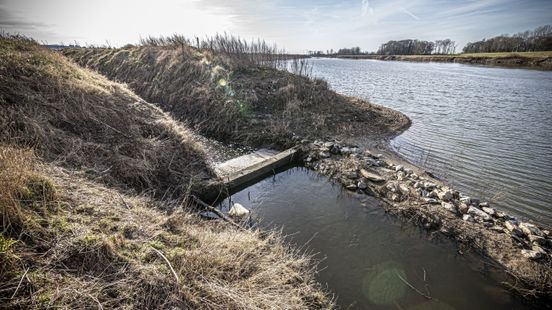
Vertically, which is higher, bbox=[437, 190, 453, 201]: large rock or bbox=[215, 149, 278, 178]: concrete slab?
bbox=[215, 149, 278, 178]: concrete slab

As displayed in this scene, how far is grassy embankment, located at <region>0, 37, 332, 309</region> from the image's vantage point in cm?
211

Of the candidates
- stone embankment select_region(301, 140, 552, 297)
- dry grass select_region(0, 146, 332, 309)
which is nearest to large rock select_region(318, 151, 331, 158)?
stone embankment select_region(301, 140, 552, 297)

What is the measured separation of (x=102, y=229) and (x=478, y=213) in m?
6.26

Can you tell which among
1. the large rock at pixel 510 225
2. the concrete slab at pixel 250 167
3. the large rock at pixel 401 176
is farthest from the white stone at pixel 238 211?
the large rock at pixel 510 225

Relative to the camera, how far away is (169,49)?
14641mm

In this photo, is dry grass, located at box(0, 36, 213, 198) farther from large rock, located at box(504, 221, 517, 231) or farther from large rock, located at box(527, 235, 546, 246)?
large rock, located at box(527, 235, 546, 246)

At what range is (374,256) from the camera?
3.98 metres

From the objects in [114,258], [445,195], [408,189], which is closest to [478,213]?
[445,195]

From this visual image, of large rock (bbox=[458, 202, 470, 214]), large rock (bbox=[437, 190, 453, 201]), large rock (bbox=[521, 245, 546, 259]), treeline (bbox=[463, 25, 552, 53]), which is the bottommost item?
large rock (bbox=[521, 245, 546, 259])

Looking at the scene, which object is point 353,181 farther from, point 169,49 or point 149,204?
point 169,49

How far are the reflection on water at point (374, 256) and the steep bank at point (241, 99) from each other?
3.29m

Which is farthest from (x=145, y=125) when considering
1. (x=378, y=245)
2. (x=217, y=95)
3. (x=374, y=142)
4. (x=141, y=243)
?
(x=374, y=142)

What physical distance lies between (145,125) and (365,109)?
966 centimetres

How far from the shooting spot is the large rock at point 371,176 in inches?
235
